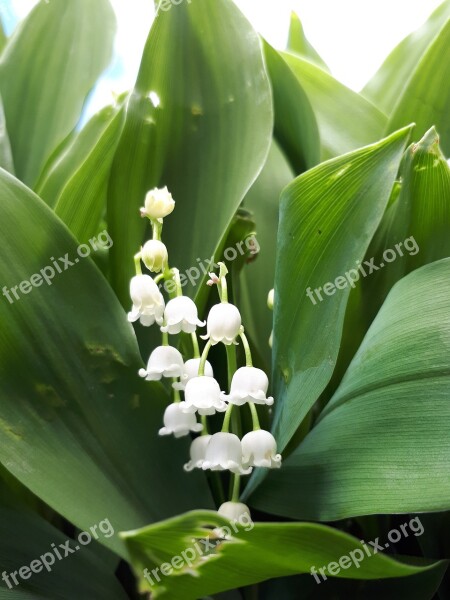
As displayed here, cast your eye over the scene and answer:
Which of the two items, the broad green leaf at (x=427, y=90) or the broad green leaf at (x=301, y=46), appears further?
the broad green leaf at (x=301, y=46)

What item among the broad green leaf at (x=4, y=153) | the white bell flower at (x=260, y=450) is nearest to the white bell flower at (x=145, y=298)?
the white bell flower at (x=260, y=450)

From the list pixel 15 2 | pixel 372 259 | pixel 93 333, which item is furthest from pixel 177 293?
pixel 15 2

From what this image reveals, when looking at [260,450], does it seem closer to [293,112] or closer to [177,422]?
[177,422]

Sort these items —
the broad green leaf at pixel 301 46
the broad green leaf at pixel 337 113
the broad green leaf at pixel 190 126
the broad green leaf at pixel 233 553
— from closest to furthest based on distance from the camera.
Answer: the broad green leaf at pixel 233 553
the broad green leaf at pixel 190 126
the broad green leaf at pixel 337 113
the broad green leaf at pixel 301 46

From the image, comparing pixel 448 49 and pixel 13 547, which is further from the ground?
pixel 448 49

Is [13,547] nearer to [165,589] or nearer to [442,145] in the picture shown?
[165,589]

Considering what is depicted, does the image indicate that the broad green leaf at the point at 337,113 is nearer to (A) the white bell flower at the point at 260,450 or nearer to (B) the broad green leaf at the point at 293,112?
(B) the broad green leaf at the point at 293,112

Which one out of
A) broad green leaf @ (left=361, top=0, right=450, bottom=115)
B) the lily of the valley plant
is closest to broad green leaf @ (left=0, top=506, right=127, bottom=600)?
the lily of the valley plant
